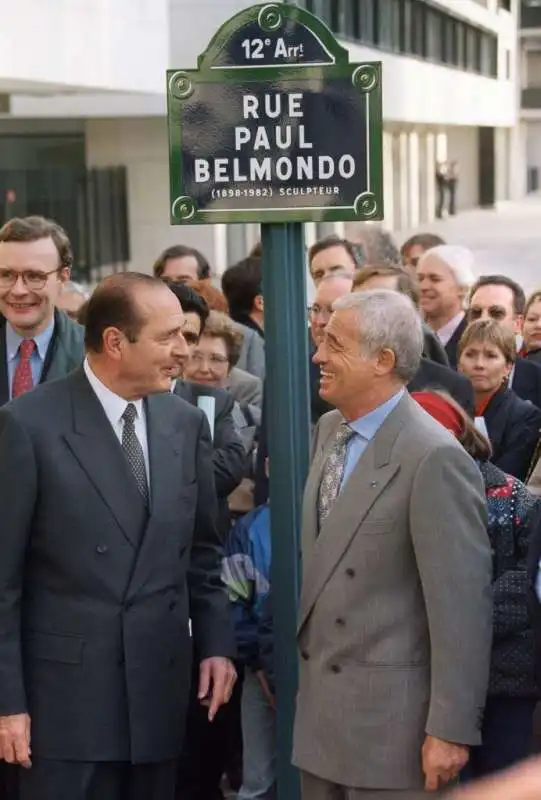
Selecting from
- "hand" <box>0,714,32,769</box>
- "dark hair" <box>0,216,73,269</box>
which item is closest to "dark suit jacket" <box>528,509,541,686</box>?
"hand" <box>0,714,32,769</box>

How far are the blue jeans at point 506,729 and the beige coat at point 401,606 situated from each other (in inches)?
26.0

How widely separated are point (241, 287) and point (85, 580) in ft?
13.6

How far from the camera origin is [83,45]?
18969 millimetres

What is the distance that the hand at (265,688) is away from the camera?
5258 mm

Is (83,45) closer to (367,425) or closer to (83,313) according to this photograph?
(83,313)

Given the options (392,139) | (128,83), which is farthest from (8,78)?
(392,139)

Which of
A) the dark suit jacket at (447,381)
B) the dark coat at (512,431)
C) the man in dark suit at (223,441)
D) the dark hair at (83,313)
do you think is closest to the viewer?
the dark hair at (83,313)

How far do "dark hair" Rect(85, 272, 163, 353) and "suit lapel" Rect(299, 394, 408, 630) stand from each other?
2.31 ft

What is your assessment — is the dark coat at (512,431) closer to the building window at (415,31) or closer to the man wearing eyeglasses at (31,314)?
the man wearing eyeglasses at (31,314)

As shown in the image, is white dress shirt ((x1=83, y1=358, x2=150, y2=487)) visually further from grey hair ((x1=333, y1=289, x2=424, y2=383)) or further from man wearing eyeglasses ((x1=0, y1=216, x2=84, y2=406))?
man wearing eyeglasses ((x1=0, y1=216, x2=84, y2=406))

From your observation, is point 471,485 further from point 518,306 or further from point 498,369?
point 518,306

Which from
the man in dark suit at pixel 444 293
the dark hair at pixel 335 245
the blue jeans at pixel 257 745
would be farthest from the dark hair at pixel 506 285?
the blue jeans at pixel 257 745

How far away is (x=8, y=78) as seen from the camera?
56.2ft

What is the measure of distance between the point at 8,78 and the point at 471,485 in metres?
14.3
